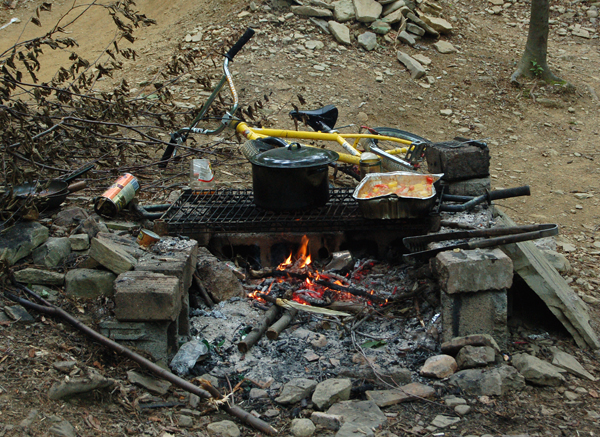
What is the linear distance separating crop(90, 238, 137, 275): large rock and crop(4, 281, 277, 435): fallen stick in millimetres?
379

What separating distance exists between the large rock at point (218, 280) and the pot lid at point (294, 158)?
0.81 meters

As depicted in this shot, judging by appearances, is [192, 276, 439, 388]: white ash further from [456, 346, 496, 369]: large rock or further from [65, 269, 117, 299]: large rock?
[65, 269, 117, 299]: large rock

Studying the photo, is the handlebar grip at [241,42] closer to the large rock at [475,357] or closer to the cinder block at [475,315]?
the cinder block at [475,315]

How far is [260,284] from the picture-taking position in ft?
14.1

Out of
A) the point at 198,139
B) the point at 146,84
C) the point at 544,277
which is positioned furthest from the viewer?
the point at 146,84

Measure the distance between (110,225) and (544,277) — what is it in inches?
126

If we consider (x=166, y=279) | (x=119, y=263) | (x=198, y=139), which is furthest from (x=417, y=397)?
(x=198, y=139)

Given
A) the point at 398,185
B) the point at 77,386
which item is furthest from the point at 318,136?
the point at 77,386

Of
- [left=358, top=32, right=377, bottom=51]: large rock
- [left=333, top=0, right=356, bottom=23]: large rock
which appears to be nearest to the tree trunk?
[left=358, top=32, right=377, bottom=51]: large rock

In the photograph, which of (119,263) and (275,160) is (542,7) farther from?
(119,263)

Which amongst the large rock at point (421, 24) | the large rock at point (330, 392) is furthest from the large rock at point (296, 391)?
the large rock at point (421, 24)

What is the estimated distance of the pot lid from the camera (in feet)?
13.6

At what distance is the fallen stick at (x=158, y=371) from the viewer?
287 centimetres

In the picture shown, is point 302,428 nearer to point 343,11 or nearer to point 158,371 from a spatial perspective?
point 158,371
